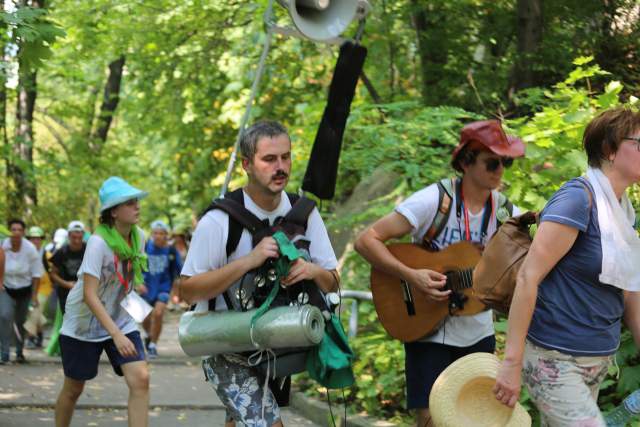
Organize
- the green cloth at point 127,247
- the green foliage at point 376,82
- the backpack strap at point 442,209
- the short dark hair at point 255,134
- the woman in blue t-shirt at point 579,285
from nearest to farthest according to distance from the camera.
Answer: the woman in blue t-shirt at point 579,285
the short dark hair at point 255,134
the backpack strap at point 442,209
the green cloth at point 127,247
the green foliage at point 376,82

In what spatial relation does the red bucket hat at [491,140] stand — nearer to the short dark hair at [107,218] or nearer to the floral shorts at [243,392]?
the floral shorts at [243,392]

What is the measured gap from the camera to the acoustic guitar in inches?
→ 201

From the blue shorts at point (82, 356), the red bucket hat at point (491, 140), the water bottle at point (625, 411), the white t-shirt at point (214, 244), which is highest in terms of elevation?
the red bucket hat at point (491, 140)

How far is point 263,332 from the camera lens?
13.7 feet

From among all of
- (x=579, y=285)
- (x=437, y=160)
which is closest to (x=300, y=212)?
(x=579, y=285)

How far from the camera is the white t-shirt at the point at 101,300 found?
255 inches

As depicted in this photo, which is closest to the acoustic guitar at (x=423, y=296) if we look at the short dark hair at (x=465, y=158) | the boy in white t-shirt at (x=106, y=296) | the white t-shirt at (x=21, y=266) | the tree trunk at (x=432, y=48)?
the short dark hair at (x=465, y=158)

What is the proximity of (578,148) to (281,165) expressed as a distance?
3.09 m

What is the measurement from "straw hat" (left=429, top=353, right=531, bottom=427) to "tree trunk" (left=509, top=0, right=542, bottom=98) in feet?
23.4

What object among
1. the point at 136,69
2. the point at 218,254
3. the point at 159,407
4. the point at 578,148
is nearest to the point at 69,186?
the point at 136,69

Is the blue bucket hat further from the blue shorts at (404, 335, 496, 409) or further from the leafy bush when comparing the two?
the leafy bush

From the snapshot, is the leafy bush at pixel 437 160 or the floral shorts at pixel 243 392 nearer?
the floral shorts at pixel 243 392

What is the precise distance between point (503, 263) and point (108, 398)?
22.9 ft

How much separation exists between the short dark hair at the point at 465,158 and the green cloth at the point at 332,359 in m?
1.20
